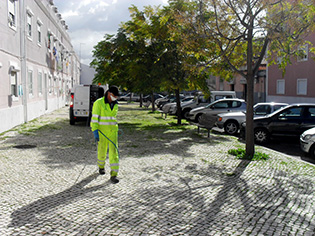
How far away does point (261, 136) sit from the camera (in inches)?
491

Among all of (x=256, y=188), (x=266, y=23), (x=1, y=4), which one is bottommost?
(x=256, y=188)

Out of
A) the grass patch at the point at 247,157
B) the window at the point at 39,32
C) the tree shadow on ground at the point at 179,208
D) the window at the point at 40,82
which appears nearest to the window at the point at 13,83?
the window at the point at 40,82

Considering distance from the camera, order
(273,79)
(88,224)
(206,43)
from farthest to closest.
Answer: (273,79), (206,43), (88,224)

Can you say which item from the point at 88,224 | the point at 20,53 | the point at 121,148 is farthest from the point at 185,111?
the point at 88,224

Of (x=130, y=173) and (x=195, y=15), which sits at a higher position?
(x=195, y=15)

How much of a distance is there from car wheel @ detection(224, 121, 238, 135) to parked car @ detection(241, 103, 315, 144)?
2734 mm

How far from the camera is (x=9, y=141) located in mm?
11445

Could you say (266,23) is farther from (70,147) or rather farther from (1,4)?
(1,4)

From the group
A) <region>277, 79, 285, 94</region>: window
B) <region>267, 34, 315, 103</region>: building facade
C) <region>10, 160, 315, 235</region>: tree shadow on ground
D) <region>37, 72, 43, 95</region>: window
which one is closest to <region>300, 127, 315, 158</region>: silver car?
<region>10, 160, 315, 235</region>: tree shadow on ground

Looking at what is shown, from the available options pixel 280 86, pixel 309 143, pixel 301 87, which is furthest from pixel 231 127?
pixel 280 86

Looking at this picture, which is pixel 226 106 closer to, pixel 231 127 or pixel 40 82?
pixel 231 127

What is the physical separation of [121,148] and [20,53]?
30.5 ft

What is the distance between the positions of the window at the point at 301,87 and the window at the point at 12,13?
2168 cm

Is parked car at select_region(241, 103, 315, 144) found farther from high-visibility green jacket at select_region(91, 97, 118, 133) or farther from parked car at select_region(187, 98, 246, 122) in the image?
high-visibility green jacket at select_region(91, 97, 118, 133)
